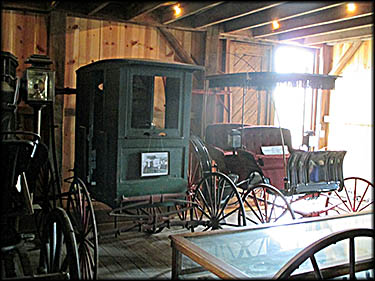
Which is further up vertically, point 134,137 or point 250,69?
point 250,69

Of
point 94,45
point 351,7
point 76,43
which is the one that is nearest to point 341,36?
point 351,7

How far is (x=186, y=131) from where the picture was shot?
3988mm

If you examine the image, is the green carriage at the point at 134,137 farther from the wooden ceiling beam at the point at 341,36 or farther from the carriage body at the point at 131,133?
the wooden ceiling beam at the point at 341,36

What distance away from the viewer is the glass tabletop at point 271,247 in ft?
8.28

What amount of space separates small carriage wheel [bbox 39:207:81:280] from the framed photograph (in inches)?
41.7

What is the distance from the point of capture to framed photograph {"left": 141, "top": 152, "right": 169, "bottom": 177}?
375cm

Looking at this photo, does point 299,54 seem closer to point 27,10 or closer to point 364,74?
point 364,74

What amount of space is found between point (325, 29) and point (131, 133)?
3820 millimetres

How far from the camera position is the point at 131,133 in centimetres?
367

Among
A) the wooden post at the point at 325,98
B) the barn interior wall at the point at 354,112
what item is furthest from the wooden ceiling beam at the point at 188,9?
the barn interior wall at the point at 354,112

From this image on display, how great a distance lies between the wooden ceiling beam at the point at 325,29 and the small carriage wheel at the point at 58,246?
438cm

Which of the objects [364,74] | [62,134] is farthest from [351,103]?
[62,134]

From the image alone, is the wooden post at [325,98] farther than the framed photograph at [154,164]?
Yes

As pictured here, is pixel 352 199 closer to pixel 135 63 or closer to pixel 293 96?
pixel 293 96
